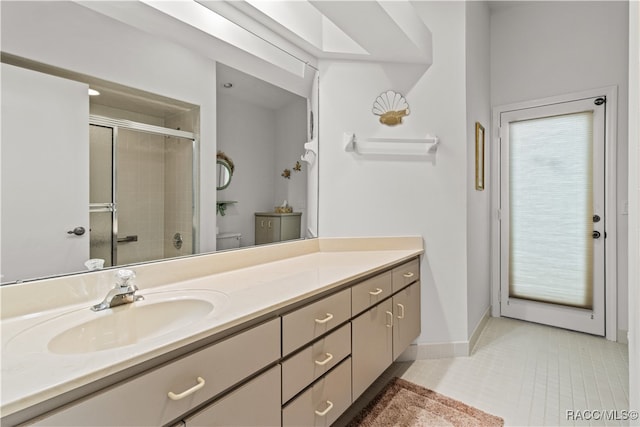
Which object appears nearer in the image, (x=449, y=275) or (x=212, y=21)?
(x=212, y=21)

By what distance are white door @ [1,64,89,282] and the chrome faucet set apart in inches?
8.2

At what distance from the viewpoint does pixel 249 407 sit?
40.6 inches

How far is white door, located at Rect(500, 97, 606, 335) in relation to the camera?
9.11ft

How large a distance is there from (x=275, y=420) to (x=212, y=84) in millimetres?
1506

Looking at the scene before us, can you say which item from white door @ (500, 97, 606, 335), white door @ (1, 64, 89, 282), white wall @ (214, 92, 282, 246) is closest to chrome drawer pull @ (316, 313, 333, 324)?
A: white wall @ (214, 92, 282, 246)

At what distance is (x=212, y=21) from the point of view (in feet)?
5.32

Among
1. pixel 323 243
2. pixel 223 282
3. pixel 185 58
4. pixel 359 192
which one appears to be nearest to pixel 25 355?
pixel 223 282

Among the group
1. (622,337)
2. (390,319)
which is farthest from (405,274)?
(622,337)

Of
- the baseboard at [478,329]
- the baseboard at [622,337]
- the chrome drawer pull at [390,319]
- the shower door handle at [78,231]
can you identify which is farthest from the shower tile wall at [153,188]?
the baseboard at [622,337]

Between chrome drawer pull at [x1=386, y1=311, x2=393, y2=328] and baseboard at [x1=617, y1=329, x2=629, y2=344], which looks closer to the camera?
chrome drawer pull at [x1=386, y1=311, x2=393, y2=328]

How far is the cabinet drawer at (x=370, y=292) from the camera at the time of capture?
1599 mm

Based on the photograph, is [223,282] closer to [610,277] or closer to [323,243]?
[323,243]

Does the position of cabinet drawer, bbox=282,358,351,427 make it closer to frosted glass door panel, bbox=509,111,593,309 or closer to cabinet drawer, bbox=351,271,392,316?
cabinet drawer, bbox=351,271,392,316

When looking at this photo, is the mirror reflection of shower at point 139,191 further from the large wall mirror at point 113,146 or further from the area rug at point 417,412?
the area rug at point 417,412
